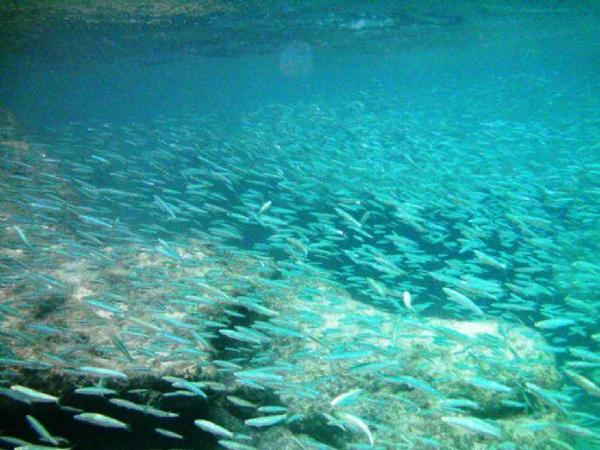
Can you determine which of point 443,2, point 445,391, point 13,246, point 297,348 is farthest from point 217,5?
point 445,391

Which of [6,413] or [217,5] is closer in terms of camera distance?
[6,413]

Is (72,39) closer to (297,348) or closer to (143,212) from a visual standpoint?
(143,212)

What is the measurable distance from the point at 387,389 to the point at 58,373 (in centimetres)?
466

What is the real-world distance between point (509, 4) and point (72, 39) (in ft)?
101

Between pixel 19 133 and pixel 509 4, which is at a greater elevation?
pixel 509 4

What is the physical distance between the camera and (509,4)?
79.6 feet

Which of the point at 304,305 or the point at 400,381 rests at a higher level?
the point at 400,381

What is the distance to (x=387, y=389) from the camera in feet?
20.8

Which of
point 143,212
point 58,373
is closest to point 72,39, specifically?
point 143,212

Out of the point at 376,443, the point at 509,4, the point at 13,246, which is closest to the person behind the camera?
the point at 376,443

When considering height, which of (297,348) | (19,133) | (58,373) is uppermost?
(19,133)

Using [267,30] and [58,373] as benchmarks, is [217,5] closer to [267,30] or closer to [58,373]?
[267,30]

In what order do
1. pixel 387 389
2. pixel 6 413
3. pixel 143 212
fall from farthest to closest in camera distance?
pixel 143 212 < pixel 387 389 < pixel 6 413

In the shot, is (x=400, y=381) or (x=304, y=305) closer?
(x=400, y=381)
